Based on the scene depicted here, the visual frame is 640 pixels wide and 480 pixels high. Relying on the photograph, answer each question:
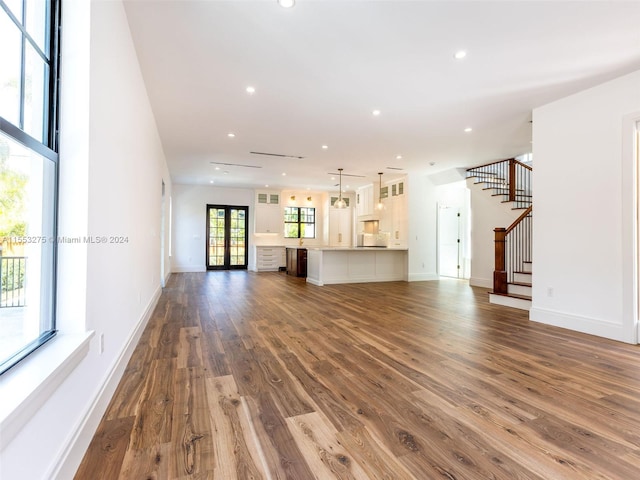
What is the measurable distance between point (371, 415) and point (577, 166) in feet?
12.6

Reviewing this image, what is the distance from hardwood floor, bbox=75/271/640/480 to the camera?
1436 millimetres

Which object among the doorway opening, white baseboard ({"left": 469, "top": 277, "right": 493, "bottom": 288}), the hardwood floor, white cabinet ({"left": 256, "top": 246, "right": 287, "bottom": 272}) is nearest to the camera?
the hardwood floor

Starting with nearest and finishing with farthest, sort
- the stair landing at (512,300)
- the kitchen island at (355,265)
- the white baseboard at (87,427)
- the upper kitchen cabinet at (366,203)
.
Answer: the white baseboard at (87,427) → the stair landing at (512,300) → the kitchen island at (355,265) → the upper kitchen cabinet at (366,203)

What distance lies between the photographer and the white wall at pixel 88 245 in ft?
3.94

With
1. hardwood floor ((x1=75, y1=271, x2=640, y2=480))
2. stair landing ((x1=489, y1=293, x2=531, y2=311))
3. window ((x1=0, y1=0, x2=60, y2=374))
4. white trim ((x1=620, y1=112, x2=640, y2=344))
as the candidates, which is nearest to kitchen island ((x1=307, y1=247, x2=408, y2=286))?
stair landing ((x1=489, y1=293, x2=531, y2=311))

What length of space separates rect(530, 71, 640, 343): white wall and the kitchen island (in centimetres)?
408

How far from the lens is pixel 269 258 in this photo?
35.6 ft

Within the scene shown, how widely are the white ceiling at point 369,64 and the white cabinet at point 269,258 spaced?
5600mm

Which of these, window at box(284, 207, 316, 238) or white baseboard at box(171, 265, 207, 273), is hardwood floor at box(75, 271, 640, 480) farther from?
window at box(284, 207, 316, 238)

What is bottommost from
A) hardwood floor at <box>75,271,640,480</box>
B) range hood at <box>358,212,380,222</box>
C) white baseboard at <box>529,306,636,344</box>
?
hardwood floor at <box>75,271,640,480</box>

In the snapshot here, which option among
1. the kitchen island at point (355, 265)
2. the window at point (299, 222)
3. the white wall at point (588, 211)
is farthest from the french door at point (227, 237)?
the white wall at point (588, 211)

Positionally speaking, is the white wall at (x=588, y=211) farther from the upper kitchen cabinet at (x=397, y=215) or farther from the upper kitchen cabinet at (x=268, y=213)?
the upper kitchen cabinet at (x=268, y=213)

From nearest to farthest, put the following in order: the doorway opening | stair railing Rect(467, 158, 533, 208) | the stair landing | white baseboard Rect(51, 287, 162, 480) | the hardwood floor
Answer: white baseboard Rect(51, 287, 162, 480) → the hardwood floor → the stair landing → stair railing Rect(467, 158, 533, 208) → the doorway opening

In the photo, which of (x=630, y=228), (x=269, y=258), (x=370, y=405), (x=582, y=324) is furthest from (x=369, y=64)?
(x=269, y=258)
